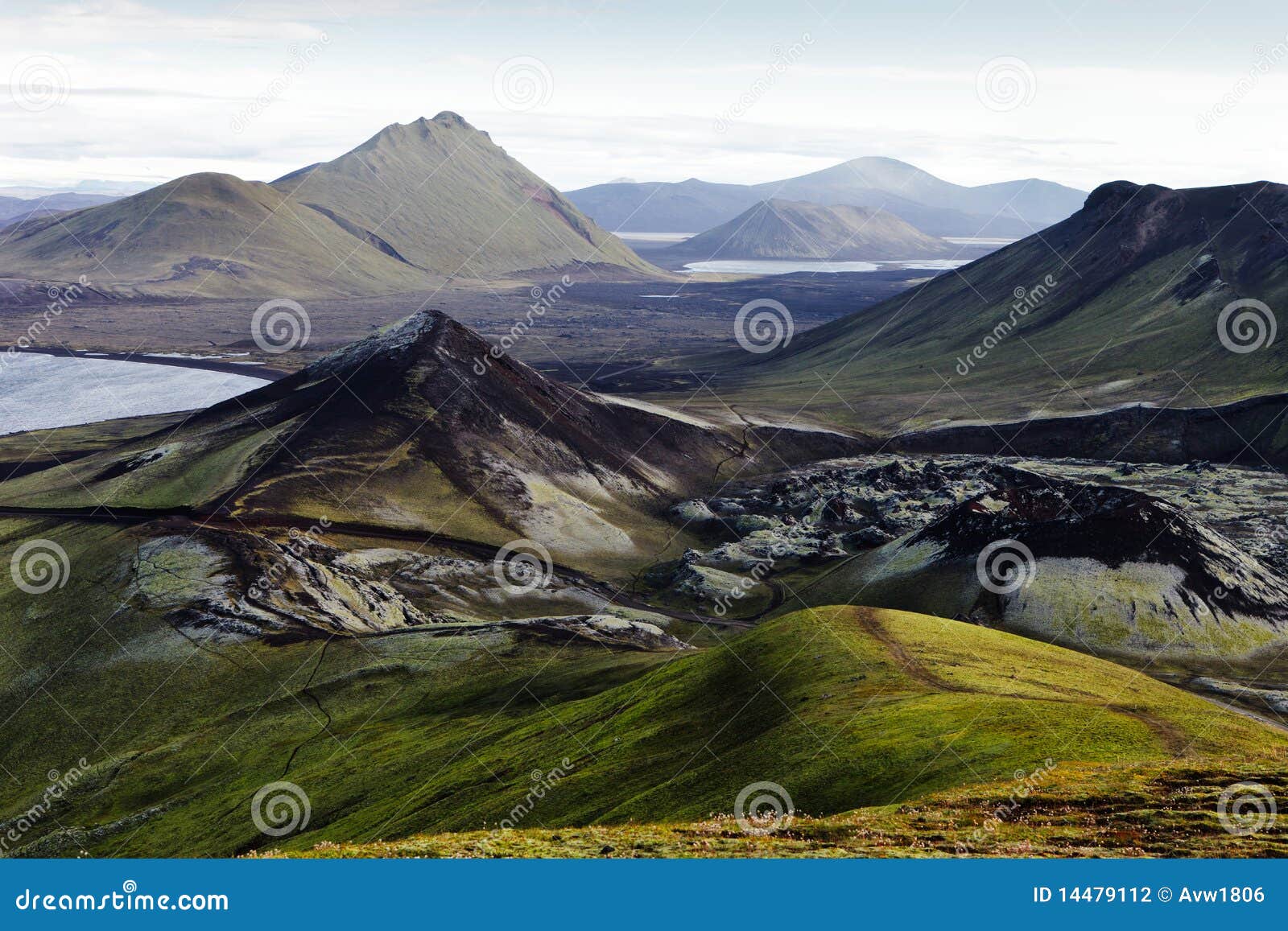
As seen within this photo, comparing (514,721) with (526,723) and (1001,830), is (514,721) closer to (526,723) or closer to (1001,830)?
(526,723)

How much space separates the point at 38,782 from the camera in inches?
3521

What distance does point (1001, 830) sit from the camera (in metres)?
40.5

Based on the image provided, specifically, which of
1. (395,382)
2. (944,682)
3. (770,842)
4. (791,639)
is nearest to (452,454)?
(395,382)

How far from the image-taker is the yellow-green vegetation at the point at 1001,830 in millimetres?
38125

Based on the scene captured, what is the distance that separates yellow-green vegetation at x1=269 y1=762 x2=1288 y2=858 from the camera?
125ft

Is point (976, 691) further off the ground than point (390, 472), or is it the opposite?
point (390, 472)

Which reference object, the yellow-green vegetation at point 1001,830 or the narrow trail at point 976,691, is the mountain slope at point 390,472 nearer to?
the narrow trail at point 976,691

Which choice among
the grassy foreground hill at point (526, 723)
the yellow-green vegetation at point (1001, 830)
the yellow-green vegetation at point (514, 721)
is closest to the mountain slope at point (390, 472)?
the yellow-green vegetation at point (514, 721)

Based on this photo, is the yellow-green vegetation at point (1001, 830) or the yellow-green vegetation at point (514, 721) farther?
the yellow-green vegetation at point (514, 721)

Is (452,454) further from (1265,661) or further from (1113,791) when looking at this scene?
(1113,791)

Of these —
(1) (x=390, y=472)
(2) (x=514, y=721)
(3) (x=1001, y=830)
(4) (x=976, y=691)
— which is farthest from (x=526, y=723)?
(1) (x=390, y=472)

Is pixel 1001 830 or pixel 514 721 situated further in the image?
pixel 514 721

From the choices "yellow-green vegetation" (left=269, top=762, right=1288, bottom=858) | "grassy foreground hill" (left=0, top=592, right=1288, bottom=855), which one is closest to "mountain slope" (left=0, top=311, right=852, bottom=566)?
"grassy foreground hill" (left=0, top=592, right=1288, bottom=855)

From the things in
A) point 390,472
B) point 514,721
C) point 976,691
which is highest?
point 390,472
